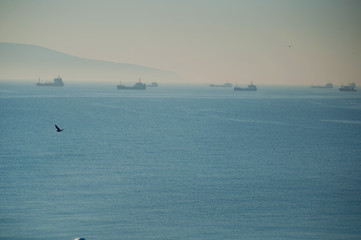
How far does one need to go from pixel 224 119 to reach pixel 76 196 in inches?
3269

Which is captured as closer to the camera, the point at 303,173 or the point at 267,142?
the point at 303,173

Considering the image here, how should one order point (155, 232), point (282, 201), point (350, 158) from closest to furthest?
point (155, 232), point (282, 201), point (350, 158)

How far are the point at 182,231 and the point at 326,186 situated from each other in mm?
20789

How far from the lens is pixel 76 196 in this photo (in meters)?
46.4

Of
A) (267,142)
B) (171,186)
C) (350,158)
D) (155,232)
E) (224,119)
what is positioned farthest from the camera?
(224,119)

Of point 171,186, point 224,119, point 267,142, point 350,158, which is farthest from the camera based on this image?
point 224,119

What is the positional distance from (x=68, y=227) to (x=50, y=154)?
33084 mm

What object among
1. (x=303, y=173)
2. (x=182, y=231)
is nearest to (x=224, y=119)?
(x=303, y=173)

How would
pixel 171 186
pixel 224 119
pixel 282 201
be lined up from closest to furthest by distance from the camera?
pixel 282 201
pixel 171 186
pixel 224 119

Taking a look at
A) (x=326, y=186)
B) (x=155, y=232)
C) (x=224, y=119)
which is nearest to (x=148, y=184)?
(x=155, y=232)

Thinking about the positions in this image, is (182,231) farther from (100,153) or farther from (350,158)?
(350,158)

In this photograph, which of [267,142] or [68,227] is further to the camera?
[267,142]

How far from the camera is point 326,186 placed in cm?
5116

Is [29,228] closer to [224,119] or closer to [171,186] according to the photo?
[171,186]
